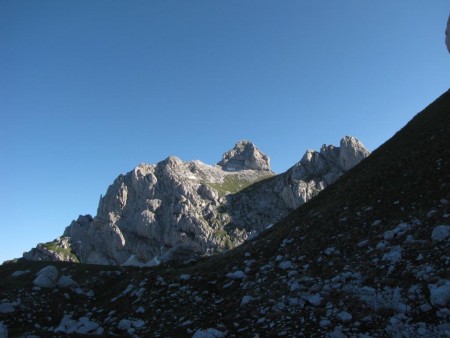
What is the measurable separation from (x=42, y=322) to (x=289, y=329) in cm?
1416

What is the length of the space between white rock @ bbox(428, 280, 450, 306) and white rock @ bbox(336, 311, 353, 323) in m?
2.70

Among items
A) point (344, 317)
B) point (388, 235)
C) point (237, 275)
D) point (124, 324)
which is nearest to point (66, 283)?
point (124, 324)

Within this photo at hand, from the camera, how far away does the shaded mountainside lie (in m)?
12.1

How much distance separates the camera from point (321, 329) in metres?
12.0

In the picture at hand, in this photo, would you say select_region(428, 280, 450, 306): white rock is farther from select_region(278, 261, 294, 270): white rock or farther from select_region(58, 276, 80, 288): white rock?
select_region(58, 276, 80, 288): white rock

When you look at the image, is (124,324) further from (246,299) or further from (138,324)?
(246,299)

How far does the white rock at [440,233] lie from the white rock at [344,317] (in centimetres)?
580

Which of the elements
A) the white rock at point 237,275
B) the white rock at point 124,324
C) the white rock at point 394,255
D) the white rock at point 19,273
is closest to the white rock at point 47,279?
the white rock at point 19,273

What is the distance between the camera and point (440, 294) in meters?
11.1

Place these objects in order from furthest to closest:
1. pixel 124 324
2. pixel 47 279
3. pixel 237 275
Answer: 1. pixel 47 279
2. pixel 237 275
3. pixel 124 324

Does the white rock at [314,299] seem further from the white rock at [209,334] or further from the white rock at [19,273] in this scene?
the white rock at [19,273]

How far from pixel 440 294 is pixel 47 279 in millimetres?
24450

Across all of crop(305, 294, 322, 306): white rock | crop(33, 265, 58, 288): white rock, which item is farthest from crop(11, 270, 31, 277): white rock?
crop(305, 294, 322, 306): white rock

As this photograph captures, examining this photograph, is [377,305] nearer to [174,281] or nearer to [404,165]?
[174,281]
